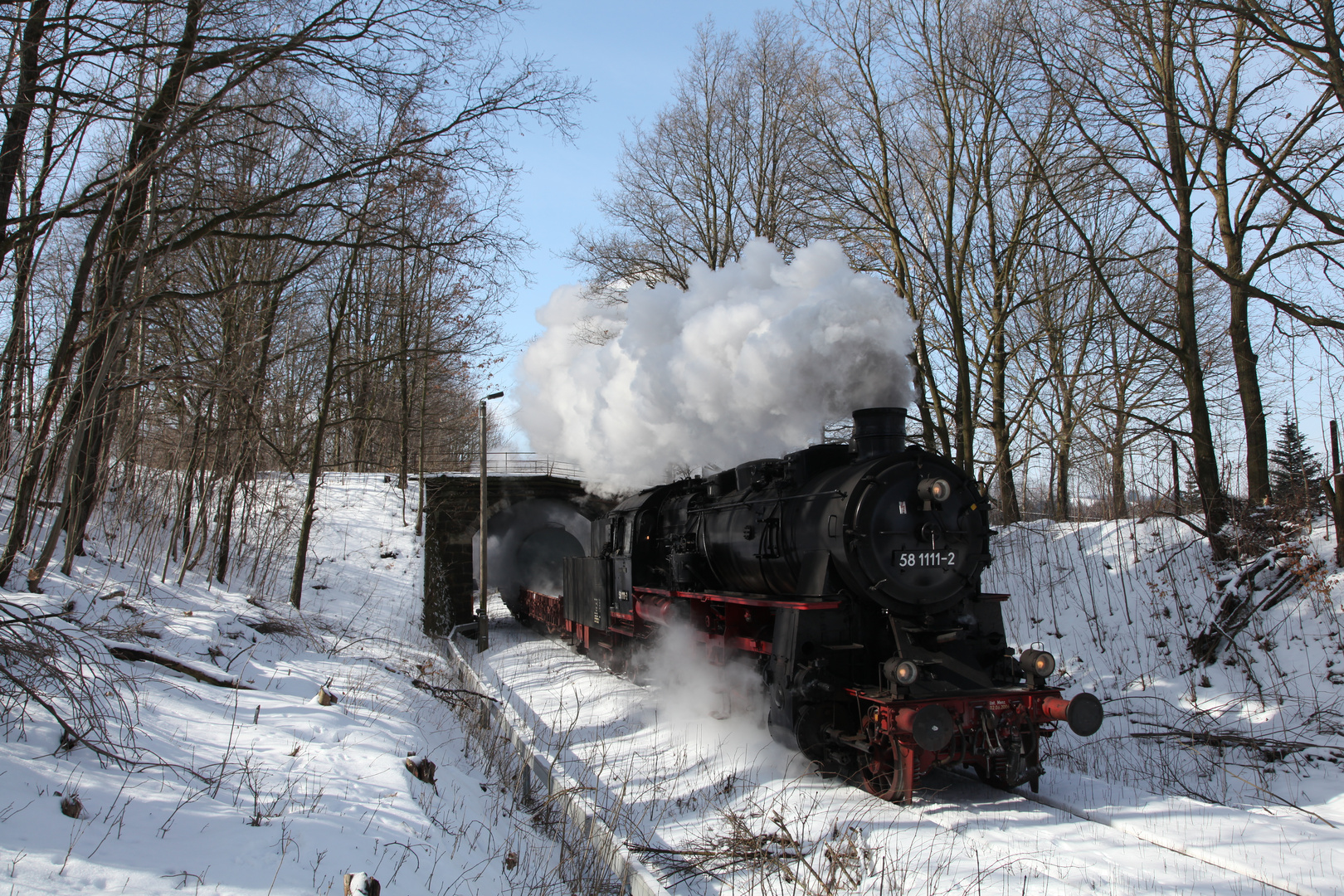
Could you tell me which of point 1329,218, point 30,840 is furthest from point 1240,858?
point 1329,218

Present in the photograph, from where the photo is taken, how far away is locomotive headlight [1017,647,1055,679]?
6.42 meters

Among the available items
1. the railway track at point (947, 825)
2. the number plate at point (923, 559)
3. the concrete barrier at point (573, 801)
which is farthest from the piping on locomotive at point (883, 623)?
the concrete barrier at point (573, 801)

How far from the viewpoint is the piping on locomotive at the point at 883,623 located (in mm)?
6199

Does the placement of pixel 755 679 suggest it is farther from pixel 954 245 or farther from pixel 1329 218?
pixel 954 245

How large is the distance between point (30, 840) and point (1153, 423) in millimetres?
12812

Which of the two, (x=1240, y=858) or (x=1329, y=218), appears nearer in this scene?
(x=1240, y=858)

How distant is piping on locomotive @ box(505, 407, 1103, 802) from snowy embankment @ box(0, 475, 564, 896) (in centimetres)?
270

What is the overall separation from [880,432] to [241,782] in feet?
18.7

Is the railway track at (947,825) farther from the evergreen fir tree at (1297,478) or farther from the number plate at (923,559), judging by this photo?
the evergreen fir tree at (1297,478)

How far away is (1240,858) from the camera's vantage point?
15.6ft

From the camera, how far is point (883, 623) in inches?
277

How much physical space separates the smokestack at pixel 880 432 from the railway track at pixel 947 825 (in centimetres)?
293

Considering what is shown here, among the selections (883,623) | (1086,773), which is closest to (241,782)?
(883,623)

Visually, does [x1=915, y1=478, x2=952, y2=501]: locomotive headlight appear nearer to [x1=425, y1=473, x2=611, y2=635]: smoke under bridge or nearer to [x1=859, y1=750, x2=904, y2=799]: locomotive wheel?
[x1=859, y1=750, x2=904, y2=799]: locomotive wheel
